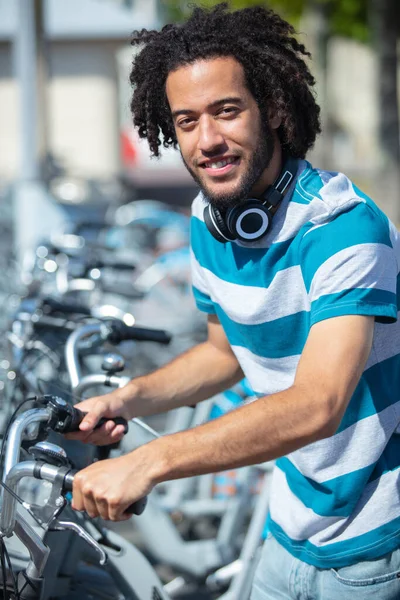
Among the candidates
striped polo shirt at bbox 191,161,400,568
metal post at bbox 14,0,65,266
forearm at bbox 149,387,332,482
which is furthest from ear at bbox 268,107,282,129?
metal post at bbox 14,0,65,266

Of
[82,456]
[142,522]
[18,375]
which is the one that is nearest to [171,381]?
[82,456]

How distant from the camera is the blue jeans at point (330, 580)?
2.04 meters

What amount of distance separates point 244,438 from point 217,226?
58 centimetres

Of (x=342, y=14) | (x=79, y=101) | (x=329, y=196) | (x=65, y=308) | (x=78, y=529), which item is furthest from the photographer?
(x=342, y=14)

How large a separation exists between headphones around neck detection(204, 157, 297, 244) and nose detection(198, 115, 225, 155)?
14cm

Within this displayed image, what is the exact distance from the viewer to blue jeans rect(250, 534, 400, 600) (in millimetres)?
2041

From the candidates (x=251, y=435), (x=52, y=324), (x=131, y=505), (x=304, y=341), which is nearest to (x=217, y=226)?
(x=304, y=341)

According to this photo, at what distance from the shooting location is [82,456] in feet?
6.91

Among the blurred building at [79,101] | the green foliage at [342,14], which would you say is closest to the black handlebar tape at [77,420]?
the blurred building at [79,101]

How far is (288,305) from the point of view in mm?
2000

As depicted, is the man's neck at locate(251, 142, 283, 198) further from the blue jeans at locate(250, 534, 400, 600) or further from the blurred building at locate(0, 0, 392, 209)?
the blurred building at locate(0, 0, 392, 209)

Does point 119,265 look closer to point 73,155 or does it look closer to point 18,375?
point 18,375

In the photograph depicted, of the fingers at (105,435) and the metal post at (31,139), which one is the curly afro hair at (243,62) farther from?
the metal post at (31,139)

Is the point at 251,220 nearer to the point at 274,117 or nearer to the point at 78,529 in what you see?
the point at 274,117
